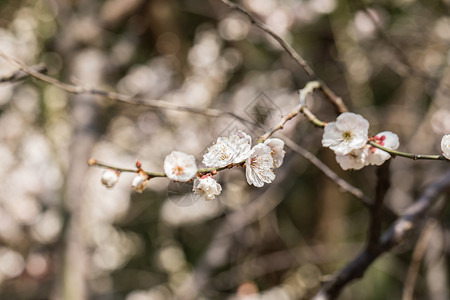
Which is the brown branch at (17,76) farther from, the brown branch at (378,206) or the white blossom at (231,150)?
the brown branch at (378,206)

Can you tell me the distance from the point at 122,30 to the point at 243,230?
138 centimetres

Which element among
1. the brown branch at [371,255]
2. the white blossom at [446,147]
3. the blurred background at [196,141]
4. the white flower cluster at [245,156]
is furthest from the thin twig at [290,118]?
the blurred background at [196,141]

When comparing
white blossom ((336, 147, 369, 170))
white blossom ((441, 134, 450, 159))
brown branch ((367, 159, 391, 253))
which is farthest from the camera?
brown branch ((367, 159, 391, 253))

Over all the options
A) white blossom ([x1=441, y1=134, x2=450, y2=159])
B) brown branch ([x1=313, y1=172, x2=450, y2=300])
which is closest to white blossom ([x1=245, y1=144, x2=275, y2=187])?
white blossom ([x1=441, y1=134, x2=450, y2=159])

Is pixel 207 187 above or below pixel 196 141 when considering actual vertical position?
below

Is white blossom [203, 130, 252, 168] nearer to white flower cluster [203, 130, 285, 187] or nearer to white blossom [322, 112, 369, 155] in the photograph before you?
white flower cluster [203, 130, 285, 187]

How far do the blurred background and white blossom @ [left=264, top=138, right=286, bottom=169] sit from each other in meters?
0.86

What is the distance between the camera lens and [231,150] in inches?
23.2

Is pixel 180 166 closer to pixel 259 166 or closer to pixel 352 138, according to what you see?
pixel 259 166

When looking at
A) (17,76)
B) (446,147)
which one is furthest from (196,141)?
(446,147)

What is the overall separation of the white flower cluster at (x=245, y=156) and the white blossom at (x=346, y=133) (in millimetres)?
88

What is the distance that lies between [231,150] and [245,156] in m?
0.03

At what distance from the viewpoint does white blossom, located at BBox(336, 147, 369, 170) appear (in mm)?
657

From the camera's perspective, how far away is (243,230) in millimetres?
1981
